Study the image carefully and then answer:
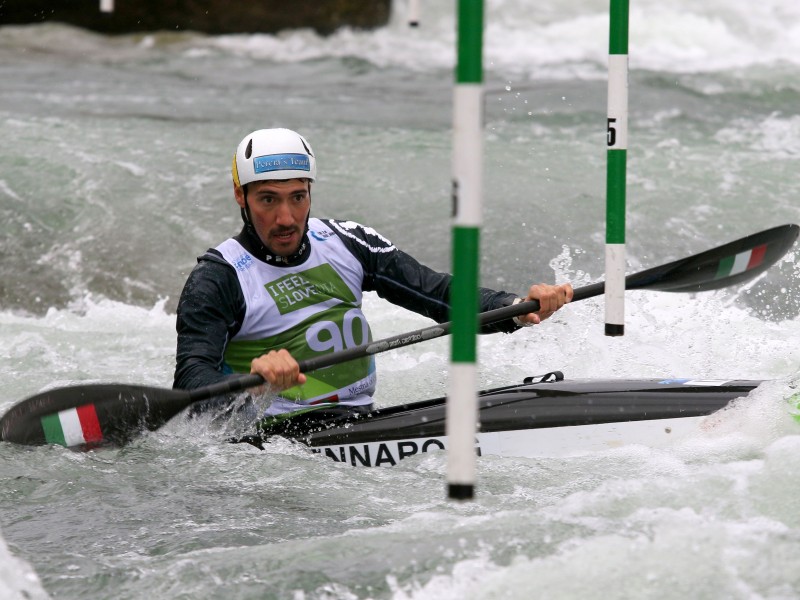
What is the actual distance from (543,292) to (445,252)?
3638 millimetres

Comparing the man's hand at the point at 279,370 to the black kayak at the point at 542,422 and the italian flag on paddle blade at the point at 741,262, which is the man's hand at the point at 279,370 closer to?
the black kayak at the point at 542,422

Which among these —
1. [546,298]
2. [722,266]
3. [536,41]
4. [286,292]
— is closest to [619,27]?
[546,298]

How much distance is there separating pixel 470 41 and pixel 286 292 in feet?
6.01

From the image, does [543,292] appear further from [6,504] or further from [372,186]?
[372,186]

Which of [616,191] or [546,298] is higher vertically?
[616,191]

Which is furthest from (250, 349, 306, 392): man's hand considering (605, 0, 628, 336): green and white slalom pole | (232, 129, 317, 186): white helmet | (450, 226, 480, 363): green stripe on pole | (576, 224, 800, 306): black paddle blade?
(576, 224, 800, 306): black paddle blade

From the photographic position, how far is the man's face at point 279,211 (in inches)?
164

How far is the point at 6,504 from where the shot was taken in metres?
3.98

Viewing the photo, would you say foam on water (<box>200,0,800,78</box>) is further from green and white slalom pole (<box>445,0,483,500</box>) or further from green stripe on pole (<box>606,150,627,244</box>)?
green and white slalom pole (<box>445,0,483,500</box>)

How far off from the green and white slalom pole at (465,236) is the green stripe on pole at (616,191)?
1494 mm

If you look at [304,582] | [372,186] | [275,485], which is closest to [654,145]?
[372,186]

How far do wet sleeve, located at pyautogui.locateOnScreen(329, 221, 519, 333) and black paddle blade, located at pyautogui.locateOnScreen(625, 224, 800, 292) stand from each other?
0.64 meters

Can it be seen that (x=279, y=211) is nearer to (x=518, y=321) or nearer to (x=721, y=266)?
(x=518, y=321)

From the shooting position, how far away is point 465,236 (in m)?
2.63
